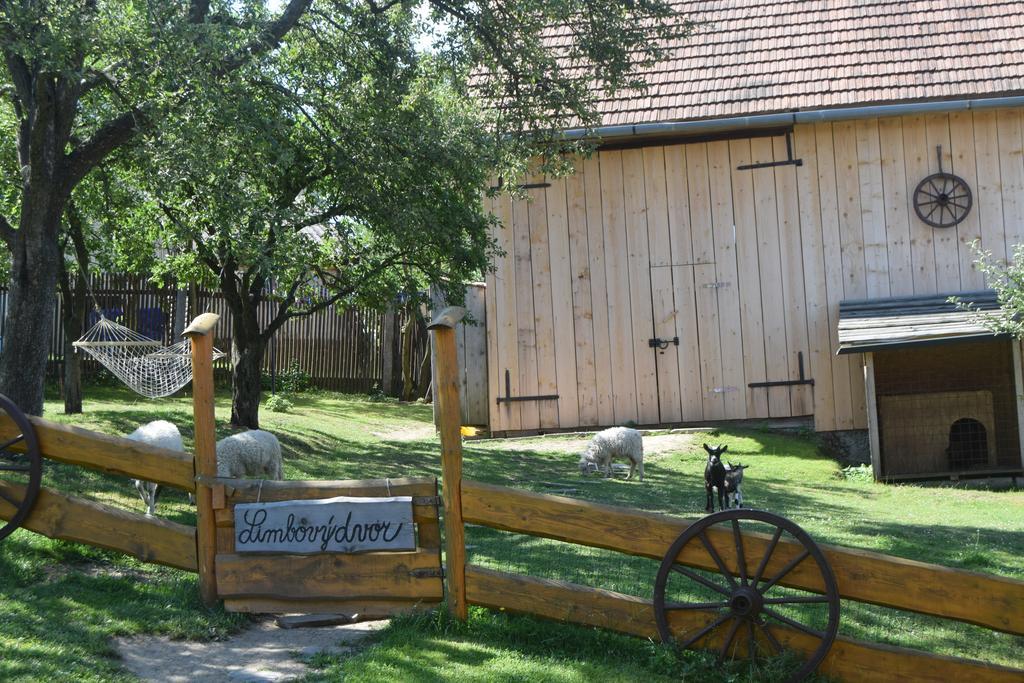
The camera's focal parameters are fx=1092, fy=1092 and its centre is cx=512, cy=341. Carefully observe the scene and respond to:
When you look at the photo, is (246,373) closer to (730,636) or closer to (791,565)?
(730,636)

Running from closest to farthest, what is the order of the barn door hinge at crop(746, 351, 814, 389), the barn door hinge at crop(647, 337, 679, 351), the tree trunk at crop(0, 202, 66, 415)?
the tree trunk at crop(0, 202, 66, 415), the barn door hinge at crop(746, 351, 814, 389), the barn door hinge at crop(647, 337, 679, 351)

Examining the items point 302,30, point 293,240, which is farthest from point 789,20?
point 293,240

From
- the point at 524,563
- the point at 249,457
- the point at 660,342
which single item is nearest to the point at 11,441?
the point at 249,457

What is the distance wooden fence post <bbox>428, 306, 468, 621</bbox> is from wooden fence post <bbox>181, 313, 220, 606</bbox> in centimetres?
139

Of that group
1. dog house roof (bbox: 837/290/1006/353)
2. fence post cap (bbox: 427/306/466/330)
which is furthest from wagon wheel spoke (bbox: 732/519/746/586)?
dog house roof (bbox: 837/290/1006/353)

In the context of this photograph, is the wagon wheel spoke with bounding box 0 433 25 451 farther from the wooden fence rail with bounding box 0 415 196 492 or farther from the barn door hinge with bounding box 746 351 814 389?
the barn door hinge with bounding box 746 351 814 389

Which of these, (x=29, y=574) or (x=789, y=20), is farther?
(x=789, y=20)

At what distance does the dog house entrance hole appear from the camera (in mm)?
15297

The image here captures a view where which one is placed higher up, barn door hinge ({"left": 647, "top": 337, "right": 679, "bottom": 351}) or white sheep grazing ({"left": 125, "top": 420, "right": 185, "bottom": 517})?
barn door hinge ({"left": 647, "top": 337, "right": 679, "bottom": 351})

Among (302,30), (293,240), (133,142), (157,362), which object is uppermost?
(302,30)

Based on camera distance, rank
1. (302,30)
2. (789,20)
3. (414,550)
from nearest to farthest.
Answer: (414,550) → (302,30) → (789,20)

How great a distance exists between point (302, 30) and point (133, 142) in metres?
3.41

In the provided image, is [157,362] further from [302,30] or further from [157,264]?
[302,30]

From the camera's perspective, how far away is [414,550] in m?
6.27
